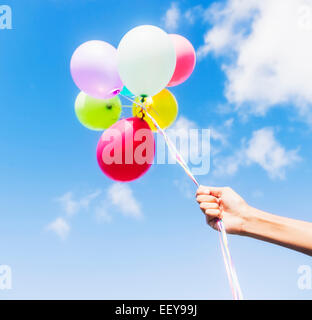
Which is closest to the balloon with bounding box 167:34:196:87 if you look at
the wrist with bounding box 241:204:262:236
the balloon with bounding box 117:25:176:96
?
the balloon with bounding box 117:25:176:96

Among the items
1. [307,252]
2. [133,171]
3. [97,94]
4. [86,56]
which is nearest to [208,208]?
[307,252]

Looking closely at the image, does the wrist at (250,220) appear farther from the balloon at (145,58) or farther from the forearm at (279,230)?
the balloon at (145,58)

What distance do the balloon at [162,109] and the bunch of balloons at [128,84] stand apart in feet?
0.04

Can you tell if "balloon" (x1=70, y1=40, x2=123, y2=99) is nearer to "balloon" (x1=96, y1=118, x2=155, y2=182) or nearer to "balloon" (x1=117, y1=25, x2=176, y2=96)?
"balloon" (x1=117, y1=25, x2=176, y2=96)

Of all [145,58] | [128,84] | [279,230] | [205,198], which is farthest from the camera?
[128,84]

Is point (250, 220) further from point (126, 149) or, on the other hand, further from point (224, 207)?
point (126, 149)

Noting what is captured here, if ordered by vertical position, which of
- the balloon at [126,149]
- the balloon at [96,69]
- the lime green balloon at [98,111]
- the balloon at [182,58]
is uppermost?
→ the balloon at [182,58]

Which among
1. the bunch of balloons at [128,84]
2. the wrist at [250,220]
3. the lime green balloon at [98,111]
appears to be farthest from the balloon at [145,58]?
the wrist at [250,220]

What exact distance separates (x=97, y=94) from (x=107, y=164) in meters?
0.84

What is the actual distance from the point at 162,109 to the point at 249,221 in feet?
6.47

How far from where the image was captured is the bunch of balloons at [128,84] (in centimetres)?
319

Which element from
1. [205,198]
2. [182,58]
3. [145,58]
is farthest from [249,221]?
[182,58]

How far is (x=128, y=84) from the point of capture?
130 inches
